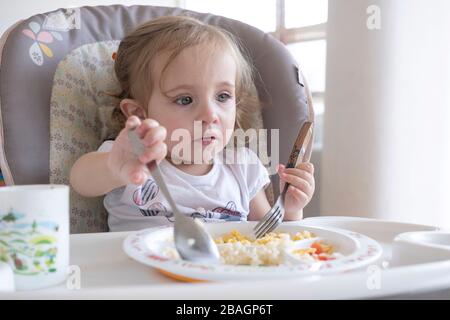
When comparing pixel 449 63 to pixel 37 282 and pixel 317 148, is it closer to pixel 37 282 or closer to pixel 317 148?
pixel 317 148

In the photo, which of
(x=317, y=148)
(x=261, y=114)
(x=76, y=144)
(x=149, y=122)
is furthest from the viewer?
(x=317, y=148)

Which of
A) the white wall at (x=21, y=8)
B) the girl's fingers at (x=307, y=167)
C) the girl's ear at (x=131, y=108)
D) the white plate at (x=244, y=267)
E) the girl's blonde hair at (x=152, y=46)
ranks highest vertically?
the white wall at (x=21, y=8)

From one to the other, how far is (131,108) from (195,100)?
174mm

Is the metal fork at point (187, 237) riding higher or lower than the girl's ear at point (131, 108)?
lower

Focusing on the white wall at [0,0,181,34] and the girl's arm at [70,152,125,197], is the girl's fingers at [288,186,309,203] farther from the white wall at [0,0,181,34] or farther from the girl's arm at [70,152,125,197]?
the white wall at [0,0,181,34]

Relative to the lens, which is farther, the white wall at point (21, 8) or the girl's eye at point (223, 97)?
the white wall at point (21, 8)

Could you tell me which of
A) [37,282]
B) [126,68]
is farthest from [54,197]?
[126,68]

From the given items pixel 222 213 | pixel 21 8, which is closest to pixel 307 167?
pixel 222 213

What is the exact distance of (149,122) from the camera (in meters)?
0.65

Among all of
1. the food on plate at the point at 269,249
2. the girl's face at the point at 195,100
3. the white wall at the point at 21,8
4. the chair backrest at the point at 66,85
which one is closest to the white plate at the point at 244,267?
the food on plate at the point at 269,249

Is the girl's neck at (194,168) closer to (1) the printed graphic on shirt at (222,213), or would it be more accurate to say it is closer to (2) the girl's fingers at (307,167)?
(1) the printed graphic on shirt at (222,213)

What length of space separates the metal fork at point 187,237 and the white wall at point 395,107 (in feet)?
2.80

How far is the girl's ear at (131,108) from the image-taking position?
1083 millimetres
